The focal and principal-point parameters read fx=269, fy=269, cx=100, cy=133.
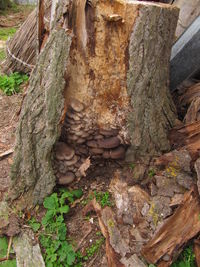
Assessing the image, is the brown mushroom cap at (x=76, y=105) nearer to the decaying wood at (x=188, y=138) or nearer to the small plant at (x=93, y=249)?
the decaying wood at (x=188, y=138)

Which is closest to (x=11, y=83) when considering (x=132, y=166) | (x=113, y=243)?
(x=132, y=166)

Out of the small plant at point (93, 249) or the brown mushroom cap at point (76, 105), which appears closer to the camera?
the small plant at point (93, 249)

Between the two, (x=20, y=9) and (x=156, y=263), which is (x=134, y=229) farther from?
(x=20, y=9)

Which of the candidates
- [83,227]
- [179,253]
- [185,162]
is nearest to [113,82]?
[185,162]

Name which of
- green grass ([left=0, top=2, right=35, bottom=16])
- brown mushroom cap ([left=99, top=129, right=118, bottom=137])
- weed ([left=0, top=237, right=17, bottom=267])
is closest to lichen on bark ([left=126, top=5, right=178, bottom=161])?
brown mushroom cap ([left=99, top=129, right=118, bottom=137])

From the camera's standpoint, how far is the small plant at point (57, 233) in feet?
6.35

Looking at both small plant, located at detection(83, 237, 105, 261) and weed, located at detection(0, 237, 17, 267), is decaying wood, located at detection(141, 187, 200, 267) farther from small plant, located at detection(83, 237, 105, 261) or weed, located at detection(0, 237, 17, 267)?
weed, located at detection(0, 237, 17, 267)

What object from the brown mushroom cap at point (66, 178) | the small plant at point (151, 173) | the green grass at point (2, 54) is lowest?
the brown mushroom cap at point (66, 178)

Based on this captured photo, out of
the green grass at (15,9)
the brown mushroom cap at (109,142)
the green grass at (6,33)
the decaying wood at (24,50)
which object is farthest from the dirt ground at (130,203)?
the green grass at (15,9)

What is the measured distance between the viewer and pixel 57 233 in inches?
80.8

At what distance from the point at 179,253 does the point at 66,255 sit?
790 millimetres

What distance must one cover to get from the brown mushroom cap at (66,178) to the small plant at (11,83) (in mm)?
2087

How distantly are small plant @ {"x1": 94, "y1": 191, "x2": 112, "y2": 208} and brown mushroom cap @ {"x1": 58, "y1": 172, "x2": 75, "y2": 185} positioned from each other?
9.1 inches

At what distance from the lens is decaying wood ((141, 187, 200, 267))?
1.81 meters
